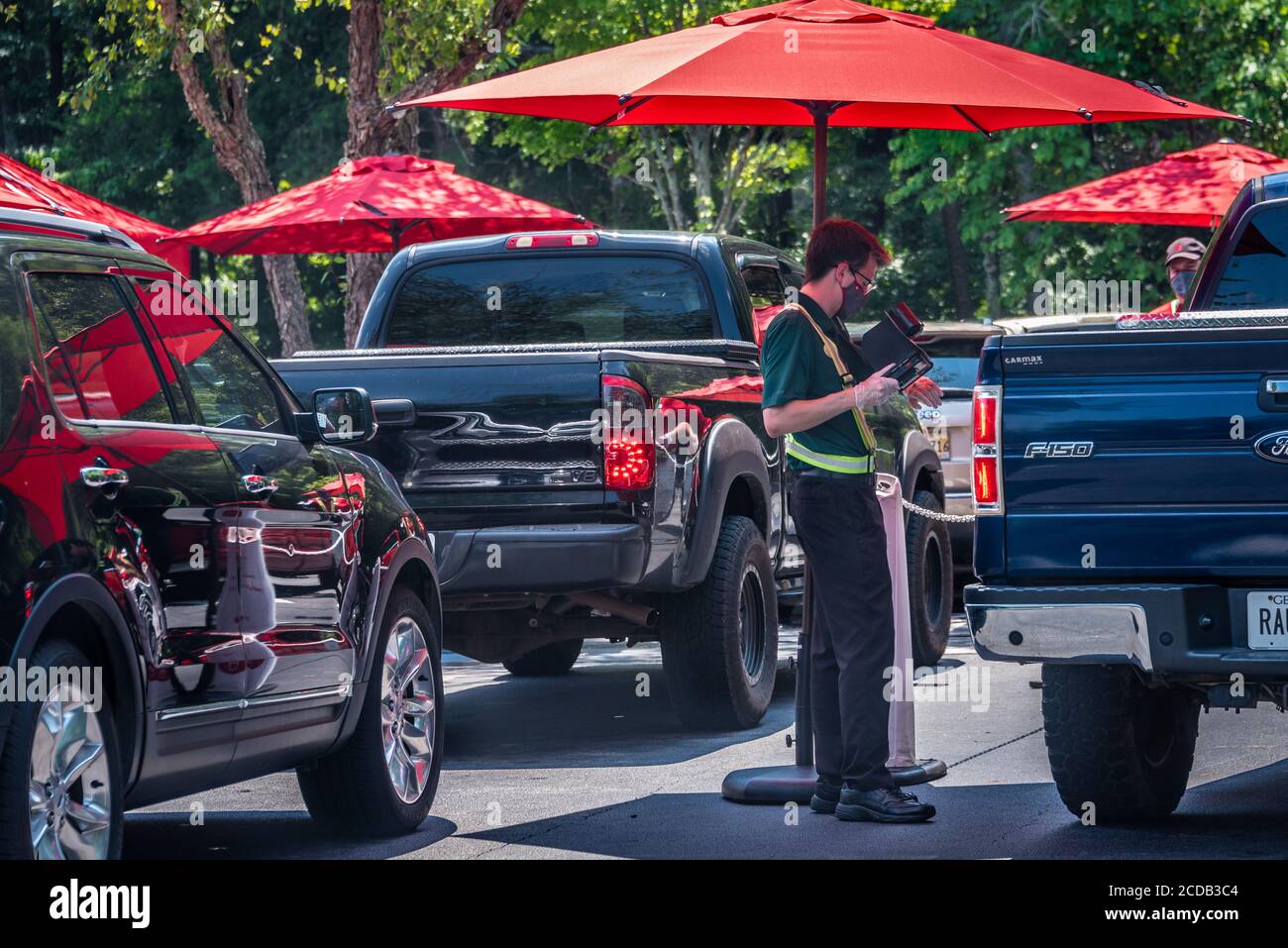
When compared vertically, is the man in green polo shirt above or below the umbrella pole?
below

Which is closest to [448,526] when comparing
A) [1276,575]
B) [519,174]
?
[1276,575]

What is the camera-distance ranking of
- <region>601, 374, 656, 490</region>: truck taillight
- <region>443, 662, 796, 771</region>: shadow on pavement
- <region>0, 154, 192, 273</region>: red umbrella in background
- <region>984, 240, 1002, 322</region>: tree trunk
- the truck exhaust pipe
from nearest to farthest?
<region>601, 374, 656, 490</region>: truck taillight < the truck exhaust pipe < <region>443, 662, 796, 771</region>: shadow on pavement < <region>0, 154, 192, 273</region>: red umbrella in background < <region>984, 240, 1002, 322</region>: tree trunk

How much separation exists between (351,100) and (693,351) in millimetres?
9672

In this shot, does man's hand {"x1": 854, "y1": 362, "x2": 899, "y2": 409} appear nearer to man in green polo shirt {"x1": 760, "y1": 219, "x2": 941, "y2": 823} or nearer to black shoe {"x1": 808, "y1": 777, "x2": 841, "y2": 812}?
man in green polo shirt {"x1": 760, "y1": 219, "x2": 941, "y2": 823}

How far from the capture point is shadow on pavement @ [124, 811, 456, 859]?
269 inches

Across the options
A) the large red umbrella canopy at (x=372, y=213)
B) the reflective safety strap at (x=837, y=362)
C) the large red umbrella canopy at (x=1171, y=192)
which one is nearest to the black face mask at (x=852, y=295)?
the reflective safety strap at (x=837, y=362)

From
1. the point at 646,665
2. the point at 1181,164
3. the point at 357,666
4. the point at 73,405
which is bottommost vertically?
the point at 646,665

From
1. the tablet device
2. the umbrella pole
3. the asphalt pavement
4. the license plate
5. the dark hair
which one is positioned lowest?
the asphalt pavement

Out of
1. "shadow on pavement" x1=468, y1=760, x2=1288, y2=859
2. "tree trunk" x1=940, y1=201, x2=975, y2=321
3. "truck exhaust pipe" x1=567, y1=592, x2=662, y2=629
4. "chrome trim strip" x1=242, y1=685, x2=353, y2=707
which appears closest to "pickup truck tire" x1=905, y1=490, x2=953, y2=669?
"truck exhaust pipe" x1=567, y1=592, x2=662, y2=629

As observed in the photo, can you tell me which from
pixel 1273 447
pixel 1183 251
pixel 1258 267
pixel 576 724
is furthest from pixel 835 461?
pixel 1183 251

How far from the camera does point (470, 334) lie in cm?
1029

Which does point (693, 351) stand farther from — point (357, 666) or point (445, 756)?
point (357, 666)

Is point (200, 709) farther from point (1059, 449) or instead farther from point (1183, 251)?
point (1183, 251)

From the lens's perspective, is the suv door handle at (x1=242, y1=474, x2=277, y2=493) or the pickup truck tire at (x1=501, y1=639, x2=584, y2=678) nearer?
the suv door handle at (x1=242, y1=474, x2=277, y2=493)
